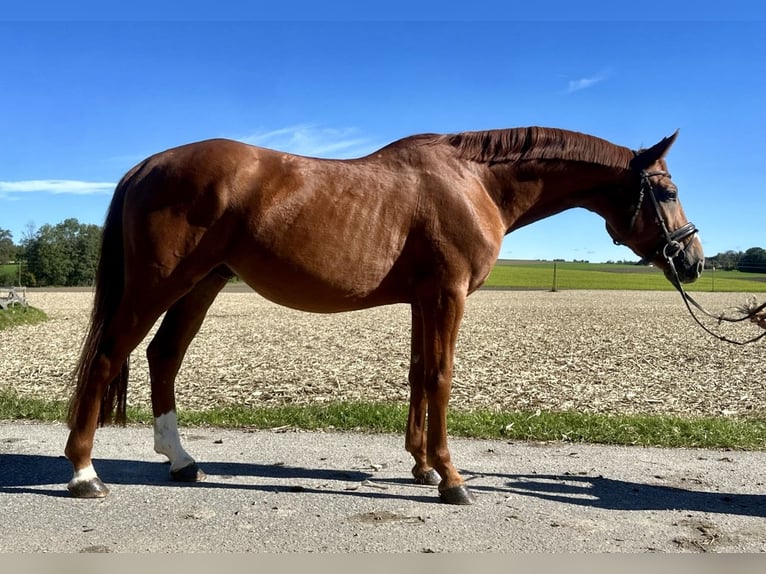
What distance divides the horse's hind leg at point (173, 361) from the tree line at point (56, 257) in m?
46.3

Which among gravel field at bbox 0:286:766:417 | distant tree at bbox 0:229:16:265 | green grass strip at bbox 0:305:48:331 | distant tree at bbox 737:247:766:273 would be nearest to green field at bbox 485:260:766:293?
distant tree at bbox 737:247:766:273

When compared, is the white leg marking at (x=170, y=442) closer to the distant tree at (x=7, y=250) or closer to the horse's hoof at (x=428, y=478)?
the horse's hoof at (x=428, y=478)

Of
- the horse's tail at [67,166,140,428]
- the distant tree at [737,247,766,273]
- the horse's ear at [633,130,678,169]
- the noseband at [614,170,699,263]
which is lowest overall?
the horse's tail at [67,166,140,428]

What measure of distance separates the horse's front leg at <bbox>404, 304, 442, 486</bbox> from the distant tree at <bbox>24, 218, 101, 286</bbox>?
48.4 metres

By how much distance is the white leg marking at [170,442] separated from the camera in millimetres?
4570

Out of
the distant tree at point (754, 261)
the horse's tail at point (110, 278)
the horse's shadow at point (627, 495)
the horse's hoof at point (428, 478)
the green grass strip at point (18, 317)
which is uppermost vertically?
the distant tree at point (754, 261)

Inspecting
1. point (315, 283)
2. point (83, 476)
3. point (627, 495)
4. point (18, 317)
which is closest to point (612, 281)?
point (18, 317)

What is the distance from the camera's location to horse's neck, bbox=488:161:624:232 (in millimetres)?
4707

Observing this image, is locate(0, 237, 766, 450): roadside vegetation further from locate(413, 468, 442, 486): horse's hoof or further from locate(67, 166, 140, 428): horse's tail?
locate(67, 166, 140, 428): horse's tail

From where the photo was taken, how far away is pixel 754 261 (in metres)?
63.3

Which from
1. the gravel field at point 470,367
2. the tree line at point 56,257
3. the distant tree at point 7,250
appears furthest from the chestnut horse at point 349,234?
the distant tree at point 7,250

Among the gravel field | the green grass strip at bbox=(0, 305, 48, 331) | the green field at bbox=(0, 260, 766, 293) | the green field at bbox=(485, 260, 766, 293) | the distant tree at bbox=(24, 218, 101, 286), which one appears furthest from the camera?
the green field at bbox=(485, 260, 766, 293)

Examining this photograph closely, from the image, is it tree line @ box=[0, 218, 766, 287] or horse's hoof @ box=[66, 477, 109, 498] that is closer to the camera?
horse's hoof @ box=[66, 477, 109, 498]

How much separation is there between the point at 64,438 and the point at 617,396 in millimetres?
7753
